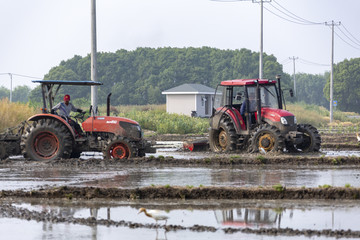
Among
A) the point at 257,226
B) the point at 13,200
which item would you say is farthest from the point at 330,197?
the point at 13,200

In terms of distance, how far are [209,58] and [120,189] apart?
9369 cm

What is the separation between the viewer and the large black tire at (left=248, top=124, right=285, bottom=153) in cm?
2162

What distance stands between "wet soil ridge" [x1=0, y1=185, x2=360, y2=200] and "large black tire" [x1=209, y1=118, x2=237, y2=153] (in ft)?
33.3

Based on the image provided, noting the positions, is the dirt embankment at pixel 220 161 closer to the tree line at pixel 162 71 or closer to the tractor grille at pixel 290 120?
the tractor grille at pixel 290 120

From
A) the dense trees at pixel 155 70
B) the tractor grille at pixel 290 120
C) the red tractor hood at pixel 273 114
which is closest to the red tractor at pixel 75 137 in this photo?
the red tractor hood at pixel 273 114

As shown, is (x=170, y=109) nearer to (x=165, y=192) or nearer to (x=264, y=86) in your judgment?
(x=264, y=86)

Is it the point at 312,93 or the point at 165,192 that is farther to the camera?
the point at 312,93

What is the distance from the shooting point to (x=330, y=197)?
41.6ft

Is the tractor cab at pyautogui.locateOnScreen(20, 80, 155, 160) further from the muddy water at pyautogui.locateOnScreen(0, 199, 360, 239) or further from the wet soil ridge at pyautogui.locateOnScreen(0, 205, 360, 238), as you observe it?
the wet soil ridge at pyautogui.locateOnScreen(0, 205, 360, 238)

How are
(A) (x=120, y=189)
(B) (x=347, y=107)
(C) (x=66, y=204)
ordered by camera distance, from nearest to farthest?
(C) (x=66, y=204) < (A) (x=120, y=189) < (B) (x=347, y=107)

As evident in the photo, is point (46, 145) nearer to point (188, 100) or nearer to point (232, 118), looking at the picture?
point (232, 118)

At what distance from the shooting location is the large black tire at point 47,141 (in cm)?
1980

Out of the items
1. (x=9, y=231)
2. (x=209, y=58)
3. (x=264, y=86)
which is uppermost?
(x=209, y=58)

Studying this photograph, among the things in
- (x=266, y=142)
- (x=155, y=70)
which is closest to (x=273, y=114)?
(x=266, y=142)
